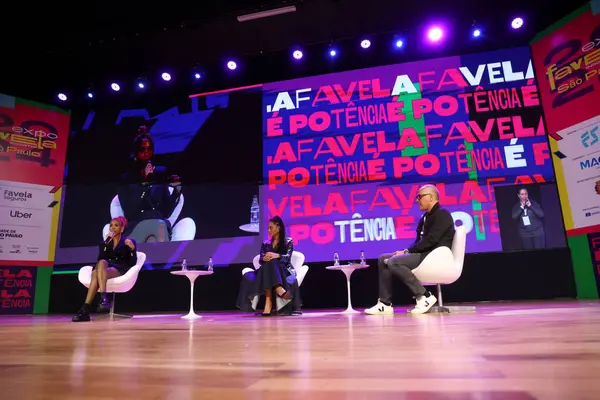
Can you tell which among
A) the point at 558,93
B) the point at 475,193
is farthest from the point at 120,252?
the point at 558,93

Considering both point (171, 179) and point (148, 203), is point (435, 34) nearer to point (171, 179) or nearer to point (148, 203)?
point (171, 179)

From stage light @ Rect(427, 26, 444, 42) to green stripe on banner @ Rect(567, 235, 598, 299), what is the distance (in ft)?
11.4

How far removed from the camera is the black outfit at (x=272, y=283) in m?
4.34

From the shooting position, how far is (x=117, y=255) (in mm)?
4824

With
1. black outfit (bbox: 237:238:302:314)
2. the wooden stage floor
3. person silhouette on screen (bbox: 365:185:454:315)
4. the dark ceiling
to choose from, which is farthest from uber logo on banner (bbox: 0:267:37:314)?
the wooden stage floor

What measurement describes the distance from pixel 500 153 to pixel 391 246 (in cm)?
206

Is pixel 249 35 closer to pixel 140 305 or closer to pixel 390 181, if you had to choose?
pixel 390 181

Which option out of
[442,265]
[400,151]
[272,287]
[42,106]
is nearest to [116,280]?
[272,287]

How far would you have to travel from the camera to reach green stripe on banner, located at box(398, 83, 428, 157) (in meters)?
5.96

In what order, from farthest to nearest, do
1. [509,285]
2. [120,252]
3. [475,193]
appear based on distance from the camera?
[475,193]
[509,285]
[120,252]

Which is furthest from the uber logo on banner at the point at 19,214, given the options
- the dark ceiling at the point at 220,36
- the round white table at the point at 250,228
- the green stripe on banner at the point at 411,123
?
the green stripe on banner at the point at 411,123

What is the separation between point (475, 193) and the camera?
5.63 meters

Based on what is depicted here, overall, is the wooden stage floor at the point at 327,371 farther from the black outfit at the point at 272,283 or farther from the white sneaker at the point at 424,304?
the black outfit at the point at 272,283

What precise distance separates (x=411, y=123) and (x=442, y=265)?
3063 mm
